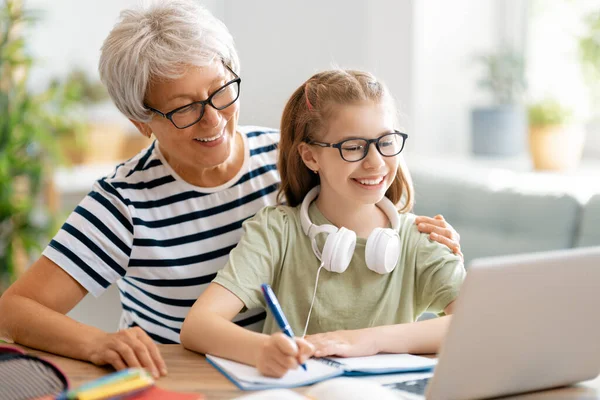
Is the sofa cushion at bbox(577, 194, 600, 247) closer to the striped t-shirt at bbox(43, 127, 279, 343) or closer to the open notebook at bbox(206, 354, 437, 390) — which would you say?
the striped t-shirt at bbox(43, 127, 279, 343)

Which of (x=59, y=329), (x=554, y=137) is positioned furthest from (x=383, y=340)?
(x=554, y=137)

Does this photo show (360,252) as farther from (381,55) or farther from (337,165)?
(381,55)

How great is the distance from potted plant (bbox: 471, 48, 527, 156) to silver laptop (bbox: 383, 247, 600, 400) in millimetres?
2326

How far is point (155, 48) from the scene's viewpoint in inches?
58.2

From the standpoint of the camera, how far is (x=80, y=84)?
12.0 ft

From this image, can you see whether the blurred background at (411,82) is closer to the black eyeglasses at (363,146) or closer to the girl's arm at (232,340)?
the black eyeglasses at (363,146)

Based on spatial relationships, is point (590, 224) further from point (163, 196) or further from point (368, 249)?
point (163, 196)

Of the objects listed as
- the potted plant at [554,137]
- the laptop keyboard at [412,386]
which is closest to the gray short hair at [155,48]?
the laptop keyboard at [412,386]

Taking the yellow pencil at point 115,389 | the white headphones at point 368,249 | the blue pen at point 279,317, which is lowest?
the yellow pencil at point 115,389

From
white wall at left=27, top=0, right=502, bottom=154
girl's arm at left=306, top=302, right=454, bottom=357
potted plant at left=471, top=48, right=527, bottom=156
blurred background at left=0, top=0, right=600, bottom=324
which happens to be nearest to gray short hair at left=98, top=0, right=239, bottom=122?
girl's arm at left=306, top=302, right=454, bottom=357

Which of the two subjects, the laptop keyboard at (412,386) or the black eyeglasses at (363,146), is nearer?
the laptop keyboard at (412,386)

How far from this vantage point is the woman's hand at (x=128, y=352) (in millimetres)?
1152

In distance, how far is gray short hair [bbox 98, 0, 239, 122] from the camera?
1477mm

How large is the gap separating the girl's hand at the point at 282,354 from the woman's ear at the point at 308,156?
0.46 metres
